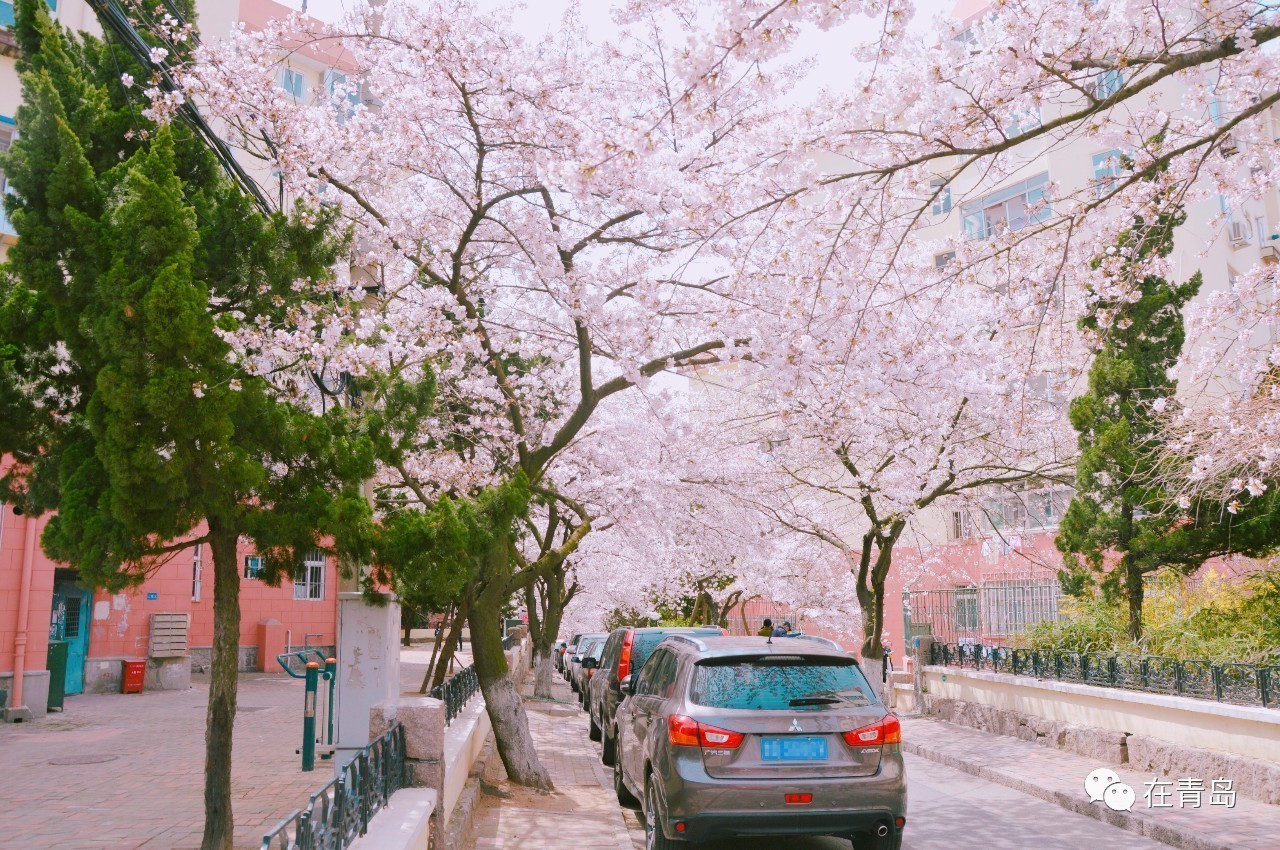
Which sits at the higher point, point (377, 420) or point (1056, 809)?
point (377, 420)

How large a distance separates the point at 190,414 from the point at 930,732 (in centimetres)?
1366

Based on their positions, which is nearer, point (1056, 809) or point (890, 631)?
point (1056, 809)

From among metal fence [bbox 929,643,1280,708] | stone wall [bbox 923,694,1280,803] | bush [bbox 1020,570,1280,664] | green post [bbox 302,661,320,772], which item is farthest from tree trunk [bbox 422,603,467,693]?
bush [bbox 1020,570,1280,664]

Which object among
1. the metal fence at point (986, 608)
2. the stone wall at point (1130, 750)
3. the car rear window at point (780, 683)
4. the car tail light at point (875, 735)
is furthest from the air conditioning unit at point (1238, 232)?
the car tail light at point (875, 735)

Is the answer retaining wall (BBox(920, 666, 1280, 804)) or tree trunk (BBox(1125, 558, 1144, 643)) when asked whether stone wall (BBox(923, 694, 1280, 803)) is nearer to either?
retaining wall (BBox(920, 666, 1280, 804))

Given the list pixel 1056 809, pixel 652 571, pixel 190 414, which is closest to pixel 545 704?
pixel 652 571

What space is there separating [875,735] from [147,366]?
528 centimetres

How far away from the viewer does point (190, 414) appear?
5672mm

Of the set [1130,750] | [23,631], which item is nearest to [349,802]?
[1130,750]

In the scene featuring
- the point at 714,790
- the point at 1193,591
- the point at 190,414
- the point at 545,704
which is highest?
the point at 190,414

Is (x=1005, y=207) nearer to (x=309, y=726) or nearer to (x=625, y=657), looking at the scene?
(x=625, y=657)

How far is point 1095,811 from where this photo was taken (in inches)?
370

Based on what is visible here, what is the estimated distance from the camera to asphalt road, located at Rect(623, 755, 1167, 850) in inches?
324

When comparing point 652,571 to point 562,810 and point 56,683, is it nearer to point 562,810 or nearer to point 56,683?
point 56,683
